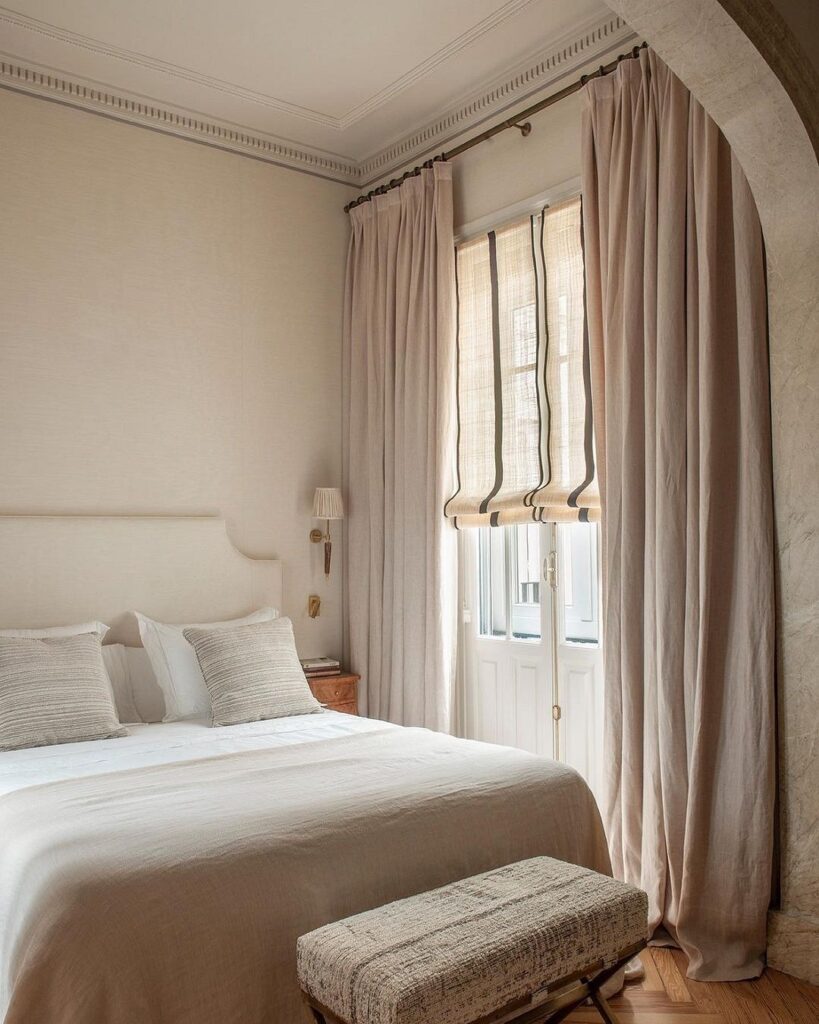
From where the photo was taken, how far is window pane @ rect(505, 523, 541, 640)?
12.9ft

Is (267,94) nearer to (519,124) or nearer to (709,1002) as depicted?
(519,124)

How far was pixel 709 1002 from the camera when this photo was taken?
265cm

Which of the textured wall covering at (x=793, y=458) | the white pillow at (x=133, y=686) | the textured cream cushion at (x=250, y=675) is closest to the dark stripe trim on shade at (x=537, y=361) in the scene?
the textured wall covering at (x=793, y=458)

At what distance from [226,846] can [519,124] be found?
3155mm

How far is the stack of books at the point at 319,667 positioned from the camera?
4.42 m

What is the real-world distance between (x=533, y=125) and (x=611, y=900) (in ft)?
10.1

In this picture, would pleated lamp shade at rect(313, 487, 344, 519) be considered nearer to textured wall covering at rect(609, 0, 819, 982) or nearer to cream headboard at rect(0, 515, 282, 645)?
cream headboard at rect(0, 515, 282, 645)

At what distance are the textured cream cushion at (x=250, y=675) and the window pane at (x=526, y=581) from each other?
95 centimetres

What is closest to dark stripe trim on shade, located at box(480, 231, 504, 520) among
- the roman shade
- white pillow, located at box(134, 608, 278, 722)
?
the roman shade

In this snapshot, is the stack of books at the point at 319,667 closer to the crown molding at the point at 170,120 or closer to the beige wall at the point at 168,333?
the beige wall at the point at 168,333

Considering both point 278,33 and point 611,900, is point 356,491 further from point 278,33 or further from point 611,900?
point 611,900

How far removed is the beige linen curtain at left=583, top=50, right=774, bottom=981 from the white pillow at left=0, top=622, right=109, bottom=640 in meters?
2.04

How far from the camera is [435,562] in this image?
4.20 m

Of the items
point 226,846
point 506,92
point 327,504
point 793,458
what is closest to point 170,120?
point 506,92
